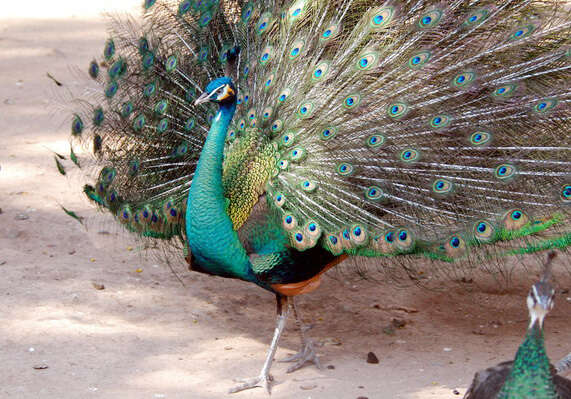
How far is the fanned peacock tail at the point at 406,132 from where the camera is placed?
421 cm

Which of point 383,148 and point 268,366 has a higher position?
point 383,148

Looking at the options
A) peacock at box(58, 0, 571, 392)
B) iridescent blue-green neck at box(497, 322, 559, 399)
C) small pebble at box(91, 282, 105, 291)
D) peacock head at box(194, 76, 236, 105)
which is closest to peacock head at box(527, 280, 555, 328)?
iridescent blue-green neck at box(497, 322, 559, 399)

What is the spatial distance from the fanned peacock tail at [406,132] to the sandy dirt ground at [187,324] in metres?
0.65

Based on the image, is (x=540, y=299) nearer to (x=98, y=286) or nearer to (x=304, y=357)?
(x=304, y=357)

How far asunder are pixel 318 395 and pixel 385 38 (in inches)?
72.3

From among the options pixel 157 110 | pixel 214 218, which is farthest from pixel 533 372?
pixel 157 110

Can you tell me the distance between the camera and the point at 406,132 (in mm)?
4363

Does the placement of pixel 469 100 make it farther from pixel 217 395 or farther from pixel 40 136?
pixel 40 136

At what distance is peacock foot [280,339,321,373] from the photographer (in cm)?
460

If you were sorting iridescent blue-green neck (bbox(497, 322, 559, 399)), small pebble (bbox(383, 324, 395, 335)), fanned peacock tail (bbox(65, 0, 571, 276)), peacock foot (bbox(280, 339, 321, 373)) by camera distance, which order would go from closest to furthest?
1. iridescent blue-green neck (bbox(497, 322, 559, 399))
2. fanned peacock tail (bbox(65, 0, 571, 276))
3. peacock foot (bbox(280, 339, 321, 373))
4. small pebble (bbox(383, 324, 395, 335))

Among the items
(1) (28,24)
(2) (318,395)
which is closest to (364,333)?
(2) (318,395)

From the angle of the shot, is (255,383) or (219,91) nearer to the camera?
(219,91)

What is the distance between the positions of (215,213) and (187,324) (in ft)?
3.31

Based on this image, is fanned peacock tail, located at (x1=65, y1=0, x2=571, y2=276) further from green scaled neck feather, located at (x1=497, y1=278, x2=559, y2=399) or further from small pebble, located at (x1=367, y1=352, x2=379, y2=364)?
green scaled neck feather, located at (x1=497, y1=278, x2=559, y2=399)
